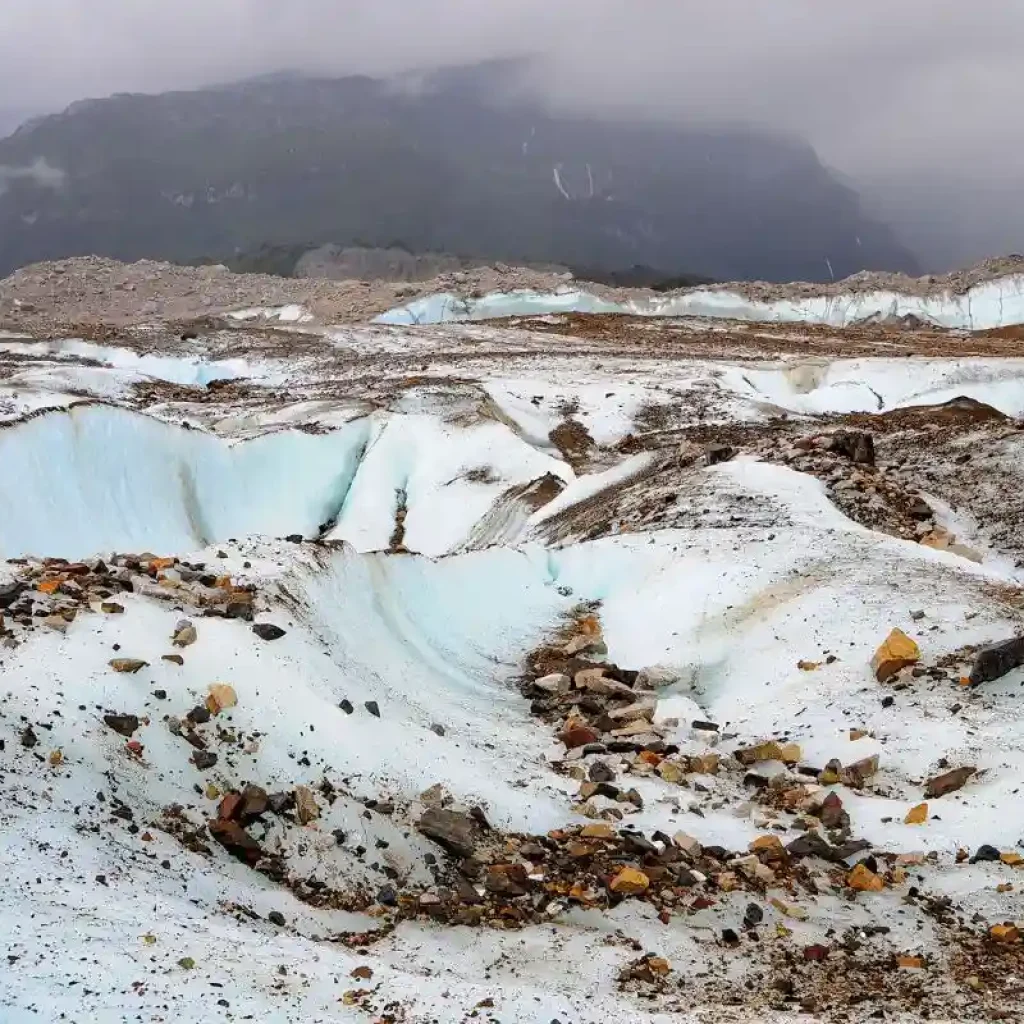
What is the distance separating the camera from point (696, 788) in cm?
762

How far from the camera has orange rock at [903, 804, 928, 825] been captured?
6.91 metres

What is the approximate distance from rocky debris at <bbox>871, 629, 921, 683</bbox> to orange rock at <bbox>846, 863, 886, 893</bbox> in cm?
290

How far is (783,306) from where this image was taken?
6875 cm

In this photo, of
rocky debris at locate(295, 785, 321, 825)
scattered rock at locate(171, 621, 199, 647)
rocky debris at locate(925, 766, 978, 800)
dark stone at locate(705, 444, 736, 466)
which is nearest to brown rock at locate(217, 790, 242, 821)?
rocky debris at locate(295, 785, 321, 825)

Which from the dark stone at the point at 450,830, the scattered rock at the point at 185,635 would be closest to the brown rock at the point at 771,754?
the dark stone at the point at 450,830

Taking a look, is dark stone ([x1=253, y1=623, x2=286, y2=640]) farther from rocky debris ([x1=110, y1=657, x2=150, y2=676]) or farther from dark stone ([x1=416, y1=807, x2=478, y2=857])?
dark stone ([x1=416, y1=807, x2=478, y2=857])

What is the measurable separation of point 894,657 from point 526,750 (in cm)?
363

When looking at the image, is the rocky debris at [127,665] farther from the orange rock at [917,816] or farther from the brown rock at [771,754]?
the orange rock at [917,816]

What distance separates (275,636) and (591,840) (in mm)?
2850

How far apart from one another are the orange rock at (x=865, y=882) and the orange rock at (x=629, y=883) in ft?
4.83

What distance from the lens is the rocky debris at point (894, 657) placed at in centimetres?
882

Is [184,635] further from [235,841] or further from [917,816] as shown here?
[917,816]

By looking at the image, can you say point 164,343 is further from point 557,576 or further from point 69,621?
point 69,621

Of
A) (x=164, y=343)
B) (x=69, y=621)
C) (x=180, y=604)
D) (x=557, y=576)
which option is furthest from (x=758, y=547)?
(x=164, y=343)
